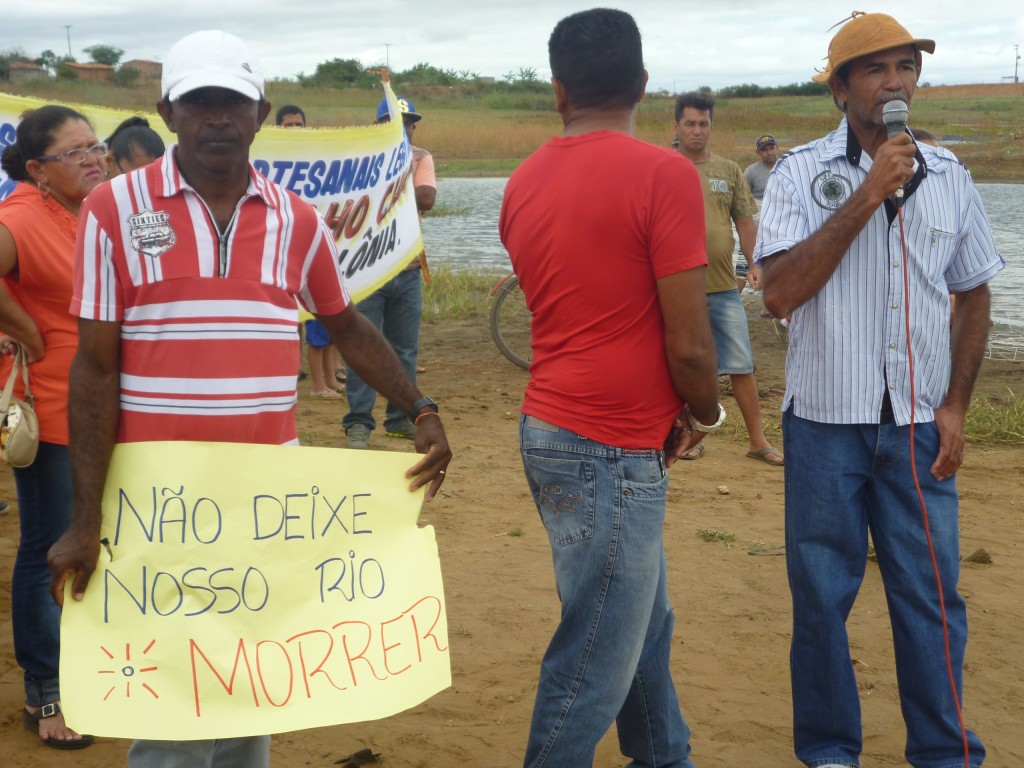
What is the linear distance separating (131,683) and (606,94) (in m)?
1.70

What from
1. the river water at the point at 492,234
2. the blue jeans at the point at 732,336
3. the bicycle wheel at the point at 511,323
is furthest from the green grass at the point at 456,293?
the blue jeans at the point at 732,336

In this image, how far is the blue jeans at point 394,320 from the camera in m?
7.11

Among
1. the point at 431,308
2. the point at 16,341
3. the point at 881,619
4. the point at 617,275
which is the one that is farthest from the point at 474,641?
the point at 431,308

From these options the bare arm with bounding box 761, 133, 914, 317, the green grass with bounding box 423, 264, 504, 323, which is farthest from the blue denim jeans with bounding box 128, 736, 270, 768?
the green grass with bounding box 423, 264, 504, 323

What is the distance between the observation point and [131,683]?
2.47 metres

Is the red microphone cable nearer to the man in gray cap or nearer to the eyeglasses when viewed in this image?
→ the eyeglasses

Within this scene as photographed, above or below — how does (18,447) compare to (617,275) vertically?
below

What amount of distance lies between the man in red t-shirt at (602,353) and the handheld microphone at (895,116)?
0.73 m

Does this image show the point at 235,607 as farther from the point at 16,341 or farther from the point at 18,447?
the point at 16,341

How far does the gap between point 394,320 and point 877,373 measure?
4580 mm

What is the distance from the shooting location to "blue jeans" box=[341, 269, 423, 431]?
7.11 m

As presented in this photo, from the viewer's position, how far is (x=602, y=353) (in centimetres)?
267

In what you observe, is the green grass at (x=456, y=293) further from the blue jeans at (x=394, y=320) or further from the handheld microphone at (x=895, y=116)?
the handheld microphone at (x=895, y=116)

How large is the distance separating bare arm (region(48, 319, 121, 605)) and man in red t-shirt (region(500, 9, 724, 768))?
0.97 meters
